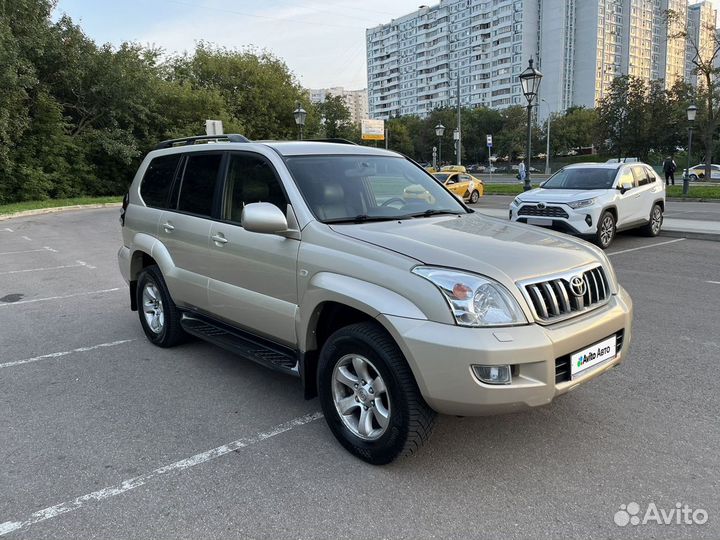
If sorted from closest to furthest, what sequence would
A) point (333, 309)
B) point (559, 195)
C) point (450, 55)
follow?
point (333, 309)
point (559, 195)
point (450, 55)

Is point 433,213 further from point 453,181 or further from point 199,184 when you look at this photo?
point 453,181

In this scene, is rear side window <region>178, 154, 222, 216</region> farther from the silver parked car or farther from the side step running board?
the side step running board

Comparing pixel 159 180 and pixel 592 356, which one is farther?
pixel 159 180

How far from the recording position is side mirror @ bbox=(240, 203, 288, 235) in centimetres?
350

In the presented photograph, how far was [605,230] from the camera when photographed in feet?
36.1

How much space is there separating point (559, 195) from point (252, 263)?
28.6 feet

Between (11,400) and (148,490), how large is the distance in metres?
1.94

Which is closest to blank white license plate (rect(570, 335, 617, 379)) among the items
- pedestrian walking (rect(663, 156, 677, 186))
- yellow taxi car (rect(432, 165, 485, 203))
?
yellow taxi car (rect(432, 165, 485, 203))

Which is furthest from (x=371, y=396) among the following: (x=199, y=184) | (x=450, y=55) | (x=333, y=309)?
(x=450, y=55)

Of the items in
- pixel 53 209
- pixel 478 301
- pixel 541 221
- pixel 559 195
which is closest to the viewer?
pixel 478 301

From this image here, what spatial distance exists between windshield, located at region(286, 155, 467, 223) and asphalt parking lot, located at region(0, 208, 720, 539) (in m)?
1.43

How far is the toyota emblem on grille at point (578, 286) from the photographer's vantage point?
3.18 meters

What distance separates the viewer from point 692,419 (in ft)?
12.1

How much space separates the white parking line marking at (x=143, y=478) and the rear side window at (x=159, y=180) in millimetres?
2545
